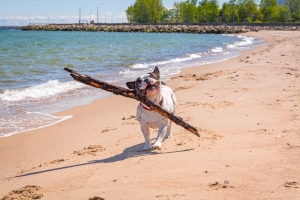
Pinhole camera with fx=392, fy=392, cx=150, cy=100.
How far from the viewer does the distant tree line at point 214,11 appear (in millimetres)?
104606

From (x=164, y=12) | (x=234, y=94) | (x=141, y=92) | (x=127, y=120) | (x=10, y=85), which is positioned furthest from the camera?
(x=164, y=12)

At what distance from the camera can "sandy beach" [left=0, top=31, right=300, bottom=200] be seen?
391cm

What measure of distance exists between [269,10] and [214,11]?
53.9 feet

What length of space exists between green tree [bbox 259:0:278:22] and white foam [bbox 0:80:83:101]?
97752 mm

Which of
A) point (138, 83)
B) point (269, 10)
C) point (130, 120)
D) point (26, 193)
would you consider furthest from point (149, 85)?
point (269, 10)

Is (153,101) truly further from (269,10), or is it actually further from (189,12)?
(189,12)

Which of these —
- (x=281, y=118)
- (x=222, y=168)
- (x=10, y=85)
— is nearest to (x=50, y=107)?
(x=10, y=85)

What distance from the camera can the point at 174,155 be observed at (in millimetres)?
5066

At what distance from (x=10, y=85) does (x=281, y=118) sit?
951 centimetres

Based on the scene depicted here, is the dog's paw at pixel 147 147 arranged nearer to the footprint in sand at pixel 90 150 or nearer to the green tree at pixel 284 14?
the footprint in sand at pixel 90 150

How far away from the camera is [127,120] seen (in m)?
7.72

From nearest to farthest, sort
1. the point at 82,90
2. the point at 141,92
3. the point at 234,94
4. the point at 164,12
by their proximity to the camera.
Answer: the point at 141,92
the point at 234,94
the point at 82,90
the point at 164,12

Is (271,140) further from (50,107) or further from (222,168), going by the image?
(50,107)

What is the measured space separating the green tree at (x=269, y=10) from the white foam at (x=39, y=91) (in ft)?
321
